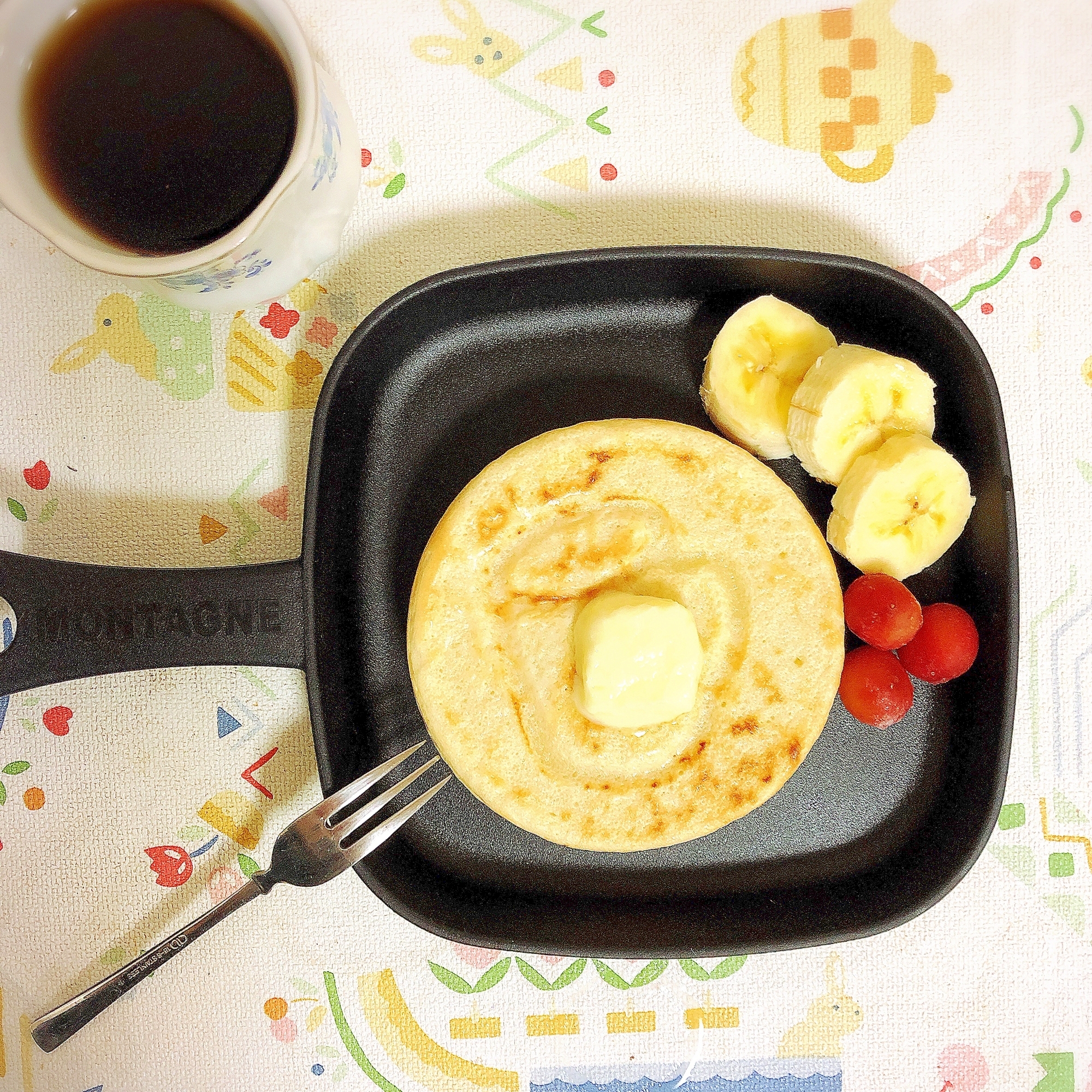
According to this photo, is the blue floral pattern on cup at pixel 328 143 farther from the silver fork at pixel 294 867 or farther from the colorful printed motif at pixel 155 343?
the silver fork at pixel 294 867

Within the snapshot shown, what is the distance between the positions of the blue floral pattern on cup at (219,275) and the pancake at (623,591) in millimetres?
406

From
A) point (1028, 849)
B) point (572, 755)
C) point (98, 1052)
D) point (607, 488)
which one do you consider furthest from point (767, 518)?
point (98, 1052)

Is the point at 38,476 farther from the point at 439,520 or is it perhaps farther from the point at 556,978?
the point at 556,978

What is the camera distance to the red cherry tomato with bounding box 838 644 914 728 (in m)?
1.17

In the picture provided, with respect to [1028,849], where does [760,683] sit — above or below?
above

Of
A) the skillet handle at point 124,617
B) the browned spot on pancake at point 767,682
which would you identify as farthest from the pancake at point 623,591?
the skillet handle at point 124,617

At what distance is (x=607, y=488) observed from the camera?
1.14 meters

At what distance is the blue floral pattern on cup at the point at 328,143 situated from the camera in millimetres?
1039

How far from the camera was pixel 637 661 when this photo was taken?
104 cm

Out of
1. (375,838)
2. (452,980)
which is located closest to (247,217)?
(375,838)

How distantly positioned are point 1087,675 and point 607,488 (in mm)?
843

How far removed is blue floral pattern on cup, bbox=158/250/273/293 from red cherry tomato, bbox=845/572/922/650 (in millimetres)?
932

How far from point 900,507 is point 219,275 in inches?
37.4

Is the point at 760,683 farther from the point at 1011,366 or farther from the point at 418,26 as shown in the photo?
the point at 418,26
